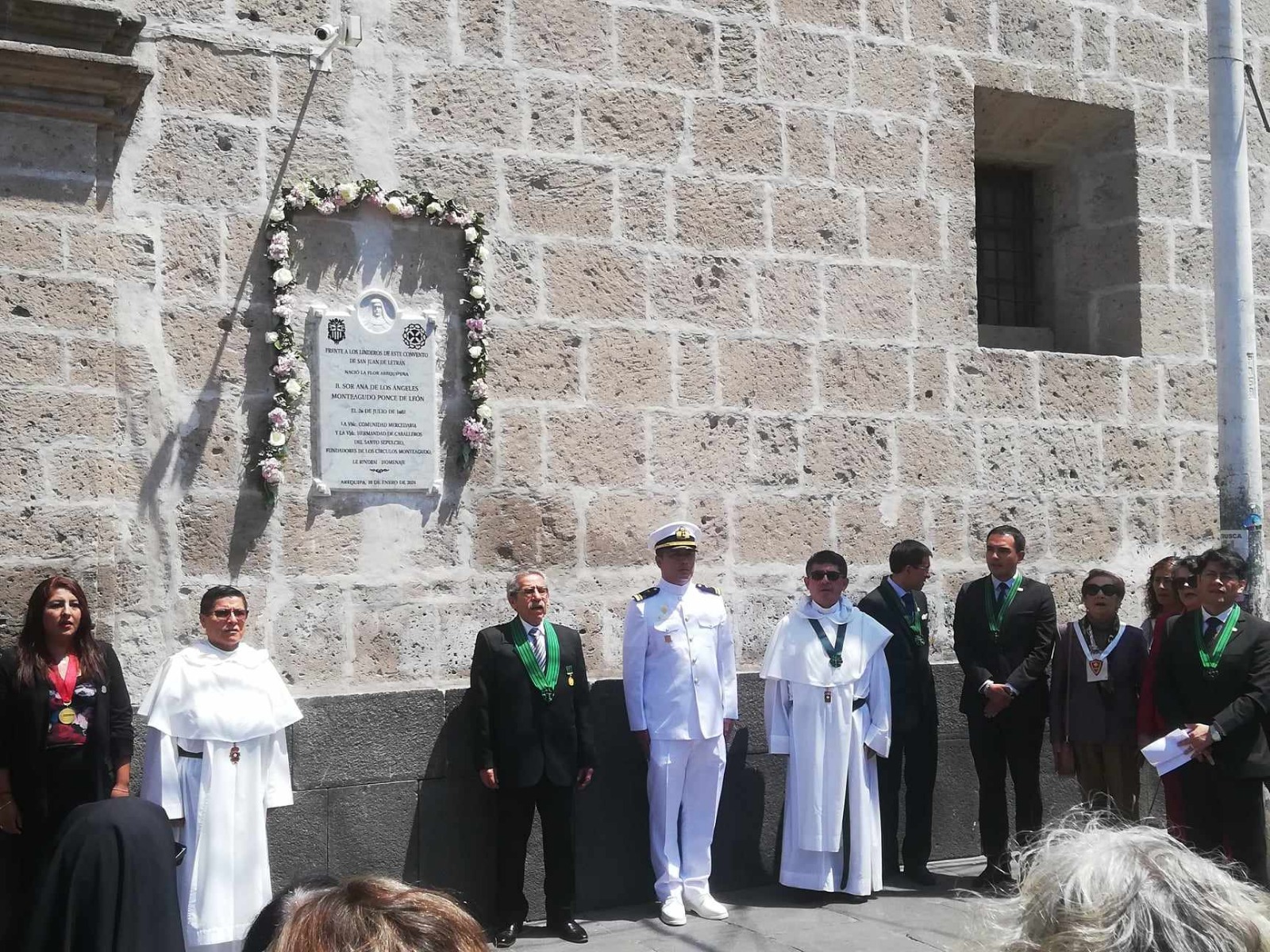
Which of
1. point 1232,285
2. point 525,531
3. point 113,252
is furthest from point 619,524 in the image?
point 1232,285

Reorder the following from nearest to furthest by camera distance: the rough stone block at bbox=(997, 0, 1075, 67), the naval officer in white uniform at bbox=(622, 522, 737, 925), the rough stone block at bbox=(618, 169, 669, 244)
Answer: the naval officer in white uniform at bbox=(622, 522, 737, 925)
the rough stone block at bbox=(618, 169, 669, 244)
the rough stone block at bbox=(997, 0, 1075, 67)

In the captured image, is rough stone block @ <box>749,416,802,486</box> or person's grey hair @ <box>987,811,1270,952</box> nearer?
person's grey hair @ <box>987,811,1270,952</box>

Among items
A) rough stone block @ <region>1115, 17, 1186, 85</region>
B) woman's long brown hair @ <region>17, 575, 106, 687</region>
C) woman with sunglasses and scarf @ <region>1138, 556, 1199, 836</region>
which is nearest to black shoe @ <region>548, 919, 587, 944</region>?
woman's long brown hair @ <region>17, 575, 106, 687</region>

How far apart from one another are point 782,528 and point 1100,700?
181 centimetres

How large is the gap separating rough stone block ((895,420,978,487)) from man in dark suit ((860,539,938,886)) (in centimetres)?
63

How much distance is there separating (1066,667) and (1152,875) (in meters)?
5.71

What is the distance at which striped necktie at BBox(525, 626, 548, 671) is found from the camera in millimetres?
6930

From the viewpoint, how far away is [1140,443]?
357 inches

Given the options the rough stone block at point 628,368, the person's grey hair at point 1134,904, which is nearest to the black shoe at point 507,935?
the rough stone block at point 628,368

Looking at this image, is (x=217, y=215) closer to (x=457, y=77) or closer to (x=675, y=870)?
(x=457, y=77)

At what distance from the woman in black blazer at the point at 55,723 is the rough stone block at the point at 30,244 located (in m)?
1.28

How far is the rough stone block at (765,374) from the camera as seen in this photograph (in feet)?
26.1

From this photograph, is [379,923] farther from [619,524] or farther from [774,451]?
[774,451]

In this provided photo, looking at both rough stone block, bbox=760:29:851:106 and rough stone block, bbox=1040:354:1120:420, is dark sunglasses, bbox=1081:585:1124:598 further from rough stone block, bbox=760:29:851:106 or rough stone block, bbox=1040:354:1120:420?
rough stone block, bbox=760:29:851:106
